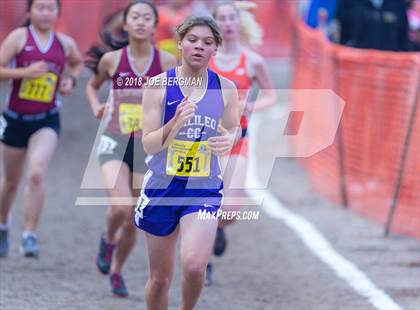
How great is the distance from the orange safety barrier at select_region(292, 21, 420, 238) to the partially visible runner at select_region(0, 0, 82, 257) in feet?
10.2

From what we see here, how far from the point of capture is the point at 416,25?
42.2ft

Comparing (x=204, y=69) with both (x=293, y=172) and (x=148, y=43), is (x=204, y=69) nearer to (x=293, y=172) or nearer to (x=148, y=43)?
(x=148, y=43)

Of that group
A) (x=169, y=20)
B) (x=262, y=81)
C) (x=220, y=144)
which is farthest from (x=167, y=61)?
(x=169, y=20)

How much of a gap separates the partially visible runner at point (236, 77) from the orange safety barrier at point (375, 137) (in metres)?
1.71

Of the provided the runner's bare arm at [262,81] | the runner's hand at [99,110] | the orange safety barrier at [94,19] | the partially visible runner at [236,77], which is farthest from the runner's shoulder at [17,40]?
the orange safety barrier at [94,19]

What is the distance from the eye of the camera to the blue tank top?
5766 millimetres

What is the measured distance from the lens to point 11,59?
322 inches

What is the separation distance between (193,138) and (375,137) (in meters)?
4.63

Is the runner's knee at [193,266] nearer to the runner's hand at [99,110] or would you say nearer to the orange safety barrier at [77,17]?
the runner's hand at [99,110]

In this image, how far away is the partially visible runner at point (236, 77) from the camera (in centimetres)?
778

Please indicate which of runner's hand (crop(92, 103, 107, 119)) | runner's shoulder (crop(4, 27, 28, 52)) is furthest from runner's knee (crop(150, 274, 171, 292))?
runner's shoulder (crop(4, 27, 28, 52))

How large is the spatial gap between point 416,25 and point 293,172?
2474 mm

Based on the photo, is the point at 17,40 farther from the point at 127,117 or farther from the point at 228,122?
the point at 228,122

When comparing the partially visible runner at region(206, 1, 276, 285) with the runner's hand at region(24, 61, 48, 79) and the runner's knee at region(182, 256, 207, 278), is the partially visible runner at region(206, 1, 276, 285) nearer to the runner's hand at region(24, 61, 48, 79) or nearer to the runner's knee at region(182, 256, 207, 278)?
the runner's hand at region(24, 61, 48, 79)
